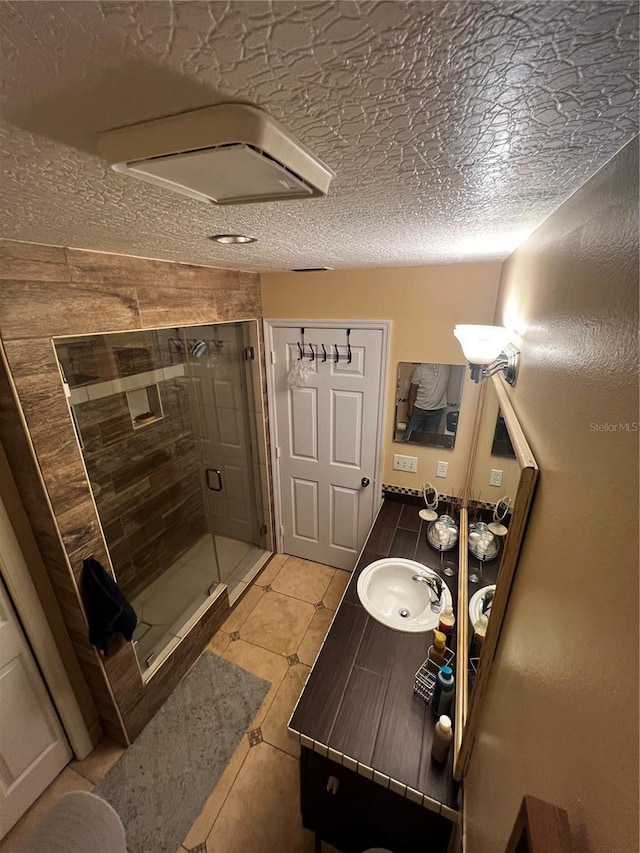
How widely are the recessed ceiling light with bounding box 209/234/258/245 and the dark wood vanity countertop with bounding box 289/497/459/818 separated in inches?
62.0

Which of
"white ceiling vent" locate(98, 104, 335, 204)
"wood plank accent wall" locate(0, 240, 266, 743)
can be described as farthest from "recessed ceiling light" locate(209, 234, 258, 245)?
"wood plank accent wall" locate(0, 240, 266, 743)

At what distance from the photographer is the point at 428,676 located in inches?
53.2

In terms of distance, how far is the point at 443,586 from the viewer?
1.69 meters

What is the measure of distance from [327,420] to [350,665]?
1457 millimetres

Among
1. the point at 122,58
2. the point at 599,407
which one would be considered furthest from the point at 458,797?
the point at 122,58

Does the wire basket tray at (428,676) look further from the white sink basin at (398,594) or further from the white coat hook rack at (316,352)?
the white coat hook rack at (316,352)

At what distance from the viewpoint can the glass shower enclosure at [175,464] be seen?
2.07m

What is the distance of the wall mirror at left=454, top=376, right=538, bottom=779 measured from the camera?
2.50ft

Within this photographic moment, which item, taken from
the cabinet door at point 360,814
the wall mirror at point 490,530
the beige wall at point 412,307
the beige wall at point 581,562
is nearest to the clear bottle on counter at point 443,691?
the wall mirror at point 490,530

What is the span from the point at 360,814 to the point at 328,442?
1.79 metres

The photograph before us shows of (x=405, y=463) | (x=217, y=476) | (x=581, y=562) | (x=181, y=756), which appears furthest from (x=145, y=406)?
(x=581, y=562)

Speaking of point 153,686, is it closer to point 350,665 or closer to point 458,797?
point 350,665

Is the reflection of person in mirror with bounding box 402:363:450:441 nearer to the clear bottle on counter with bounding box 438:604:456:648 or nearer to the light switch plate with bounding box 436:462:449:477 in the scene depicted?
the light switch plate with bounding box 436:462:449:477

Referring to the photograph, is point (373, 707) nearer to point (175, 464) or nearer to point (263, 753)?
point (263, 753)
